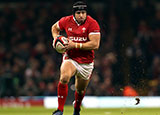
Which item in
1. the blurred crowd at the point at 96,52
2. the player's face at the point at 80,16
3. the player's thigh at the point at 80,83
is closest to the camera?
the player's face at the point at 80,16

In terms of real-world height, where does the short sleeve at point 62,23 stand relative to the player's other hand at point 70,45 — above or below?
above

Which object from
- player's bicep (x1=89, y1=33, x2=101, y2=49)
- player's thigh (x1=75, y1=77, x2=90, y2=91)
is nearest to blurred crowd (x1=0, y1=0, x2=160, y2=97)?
player's thigh (x1=75, y1=77, x2=90, y2=91)

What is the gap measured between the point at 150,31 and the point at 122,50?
1.66 m

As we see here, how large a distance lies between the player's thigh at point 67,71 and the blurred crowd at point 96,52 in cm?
702

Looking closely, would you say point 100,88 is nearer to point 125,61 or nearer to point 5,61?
point 125,61

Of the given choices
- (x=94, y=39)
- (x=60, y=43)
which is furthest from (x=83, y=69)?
(x=60, y=43)

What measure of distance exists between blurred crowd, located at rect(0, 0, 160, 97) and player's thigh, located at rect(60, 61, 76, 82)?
23.0 ft

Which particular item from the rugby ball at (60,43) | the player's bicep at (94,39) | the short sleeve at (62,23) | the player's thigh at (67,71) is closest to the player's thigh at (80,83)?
the player's thigh at (67,71)

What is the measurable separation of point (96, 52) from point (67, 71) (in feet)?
32.3

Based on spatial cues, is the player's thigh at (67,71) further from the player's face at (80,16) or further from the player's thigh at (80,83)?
the player's face at (80,16)

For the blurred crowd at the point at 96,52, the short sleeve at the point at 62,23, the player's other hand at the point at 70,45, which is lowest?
the blurred crowd at the point at 96,52

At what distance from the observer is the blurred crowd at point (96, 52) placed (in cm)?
1756

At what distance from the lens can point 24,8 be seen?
21.1m

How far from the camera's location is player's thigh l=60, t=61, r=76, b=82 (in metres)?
8.90
